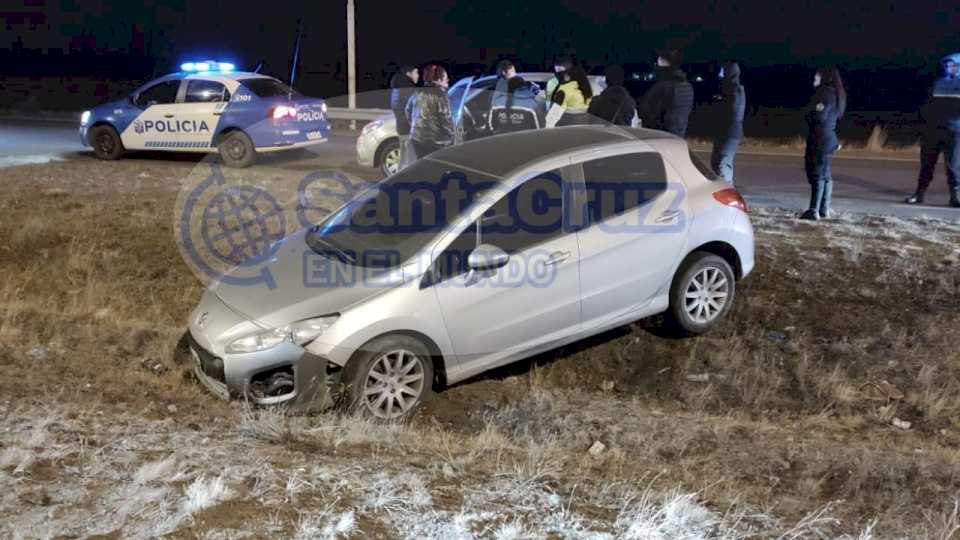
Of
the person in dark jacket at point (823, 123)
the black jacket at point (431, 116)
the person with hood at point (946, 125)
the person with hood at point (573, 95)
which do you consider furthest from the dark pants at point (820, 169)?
the black jacket at point (431, 116)

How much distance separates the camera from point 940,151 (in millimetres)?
10875

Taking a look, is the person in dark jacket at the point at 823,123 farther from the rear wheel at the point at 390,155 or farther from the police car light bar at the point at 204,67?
the police car light bar at the point at 204,67

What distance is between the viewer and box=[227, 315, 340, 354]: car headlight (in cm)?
522

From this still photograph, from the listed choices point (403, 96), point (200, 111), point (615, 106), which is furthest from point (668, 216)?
point (200, 111)

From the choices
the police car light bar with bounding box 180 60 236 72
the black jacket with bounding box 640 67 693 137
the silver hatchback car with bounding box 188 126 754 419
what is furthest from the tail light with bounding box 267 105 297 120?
the silver hatchback car with bounding box 188 126 754 419

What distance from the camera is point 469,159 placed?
6359mm

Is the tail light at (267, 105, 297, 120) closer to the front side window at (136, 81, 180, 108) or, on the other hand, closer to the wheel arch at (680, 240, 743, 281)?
the front side window at (136, 81, 180, 108)

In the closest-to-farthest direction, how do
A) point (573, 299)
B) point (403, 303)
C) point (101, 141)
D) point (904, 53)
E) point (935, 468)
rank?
point (935, 468)
point (403, 303)
point (573, 299)
point (101, 141)
point (904, 53)

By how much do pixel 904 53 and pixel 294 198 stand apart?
141ft

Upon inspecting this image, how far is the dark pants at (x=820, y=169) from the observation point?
967 cm

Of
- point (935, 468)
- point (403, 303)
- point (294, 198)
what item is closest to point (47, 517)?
point (403, 303)

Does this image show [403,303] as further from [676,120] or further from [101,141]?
[101,141]

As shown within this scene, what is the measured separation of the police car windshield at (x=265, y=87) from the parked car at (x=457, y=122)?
1919mm

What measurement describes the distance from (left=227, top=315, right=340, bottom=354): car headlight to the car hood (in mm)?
38
